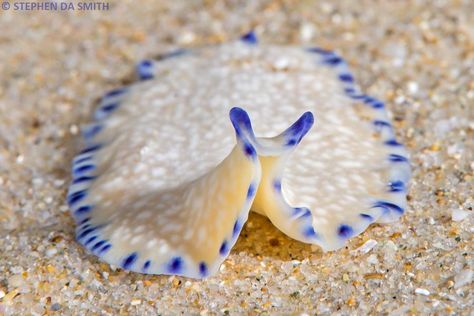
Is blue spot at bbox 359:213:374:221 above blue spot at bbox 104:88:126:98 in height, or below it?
above

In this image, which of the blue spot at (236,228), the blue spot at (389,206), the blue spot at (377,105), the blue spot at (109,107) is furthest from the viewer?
the blue spot at (109,107)

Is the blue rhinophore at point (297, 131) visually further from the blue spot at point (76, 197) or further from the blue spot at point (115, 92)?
the blue spot at point (115, 92)

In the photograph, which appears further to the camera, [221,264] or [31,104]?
[31,104]

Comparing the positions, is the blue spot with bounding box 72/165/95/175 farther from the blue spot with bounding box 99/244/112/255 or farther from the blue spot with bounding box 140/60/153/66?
the blue spot with bounding box 140/60/153/66

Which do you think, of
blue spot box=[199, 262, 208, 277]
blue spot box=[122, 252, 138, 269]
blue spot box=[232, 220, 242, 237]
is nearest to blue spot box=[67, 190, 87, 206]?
blue spot box=[122, 252, 138, 269]

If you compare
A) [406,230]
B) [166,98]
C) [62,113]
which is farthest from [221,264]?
[62,113]

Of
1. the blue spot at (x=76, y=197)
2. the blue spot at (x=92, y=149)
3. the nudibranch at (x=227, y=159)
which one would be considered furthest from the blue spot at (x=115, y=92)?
the blue spot at (x=76, y=197)

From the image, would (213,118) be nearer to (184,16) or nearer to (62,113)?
(62,113)
